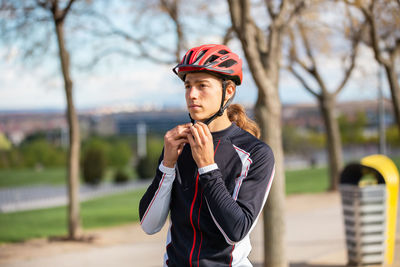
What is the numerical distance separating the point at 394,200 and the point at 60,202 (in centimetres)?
1863

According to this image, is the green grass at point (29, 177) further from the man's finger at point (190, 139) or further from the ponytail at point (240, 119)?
the man's finger at point (190, 139)

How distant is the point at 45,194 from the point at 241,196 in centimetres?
2440

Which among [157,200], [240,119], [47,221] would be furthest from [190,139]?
[47,221]

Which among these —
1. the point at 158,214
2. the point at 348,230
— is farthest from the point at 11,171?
the point at 158,214

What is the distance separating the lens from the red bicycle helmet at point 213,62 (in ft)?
7.65

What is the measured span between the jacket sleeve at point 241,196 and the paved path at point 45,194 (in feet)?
63.6

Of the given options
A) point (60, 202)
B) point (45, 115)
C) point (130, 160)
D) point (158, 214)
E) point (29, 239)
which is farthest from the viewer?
point (45, 115)

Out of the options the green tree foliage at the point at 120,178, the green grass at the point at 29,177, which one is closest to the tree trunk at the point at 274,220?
the green tree foliage at the point at 120,178

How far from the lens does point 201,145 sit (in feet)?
7.11

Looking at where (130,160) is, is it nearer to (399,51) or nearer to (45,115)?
(45,115)

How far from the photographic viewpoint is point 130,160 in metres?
38.1

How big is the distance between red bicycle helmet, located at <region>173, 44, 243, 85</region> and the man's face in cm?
4

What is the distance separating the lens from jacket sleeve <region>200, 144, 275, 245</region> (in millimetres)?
2141

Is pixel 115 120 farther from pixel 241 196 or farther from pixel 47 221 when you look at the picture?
pixel 241 196
